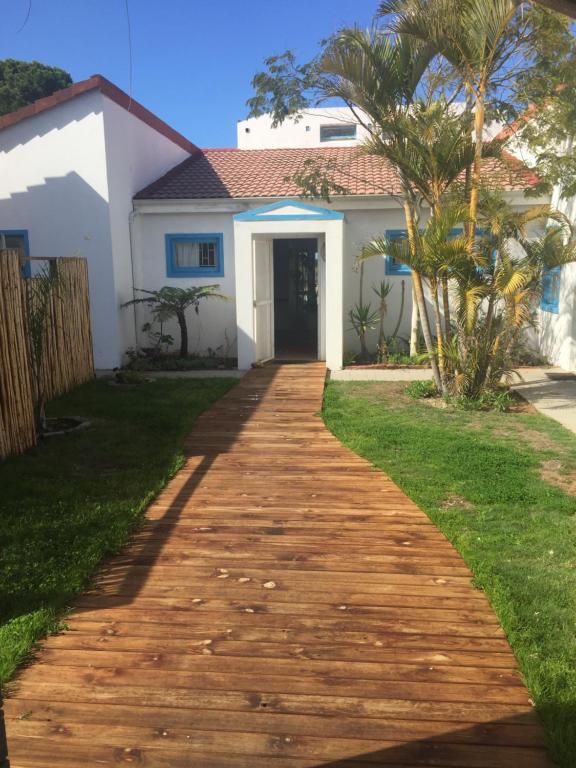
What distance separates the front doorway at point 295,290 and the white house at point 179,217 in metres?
1.48

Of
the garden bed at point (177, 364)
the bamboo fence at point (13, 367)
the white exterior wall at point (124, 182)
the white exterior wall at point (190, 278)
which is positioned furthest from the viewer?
the white exterior wall at point (190, 278)

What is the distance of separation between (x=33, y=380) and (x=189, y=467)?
2578 millimetres

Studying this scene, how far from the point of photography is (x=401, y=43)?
8.07 metres

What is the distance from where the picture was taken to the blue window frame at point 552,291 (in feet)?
37.0

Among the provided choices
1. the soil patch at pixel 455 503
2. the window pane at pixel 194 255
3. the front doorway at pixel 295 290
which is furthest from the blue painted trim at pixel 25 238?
the soil patch at pixel 455 503

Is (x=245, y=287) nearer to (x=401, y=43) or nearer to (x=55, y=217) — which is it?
(x=55, y=217)

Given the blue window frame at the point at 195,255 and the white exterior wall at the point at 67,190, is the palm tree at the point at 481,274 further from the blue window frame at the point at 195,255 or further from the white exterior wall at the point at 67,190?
the white exterior wall at the point at 67,190

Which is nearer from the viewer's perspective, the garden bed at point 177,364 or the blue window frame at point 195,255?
the garden bed at point 177,364

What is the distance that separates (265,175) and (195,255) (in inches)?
101

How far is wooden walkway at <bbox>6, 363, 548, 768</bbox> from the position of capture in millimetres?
2504

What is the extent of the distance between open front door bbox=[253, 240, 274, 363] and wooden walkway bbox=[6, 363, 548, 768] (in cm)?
684

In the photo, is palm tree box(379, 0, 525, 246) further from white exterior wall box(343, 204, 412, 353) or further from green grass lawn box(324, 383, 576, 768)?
white exterior wall box(343, 204, 412, 353)

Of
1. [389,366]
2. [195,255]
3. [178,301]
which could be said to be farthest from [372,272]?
[178,301]

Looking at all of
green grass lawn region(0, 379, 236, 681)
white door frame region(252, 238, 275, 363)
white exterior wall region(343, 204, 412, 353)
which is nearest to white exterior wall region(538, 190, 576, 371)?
white exterior wall region(343, 204, 412, 353)
